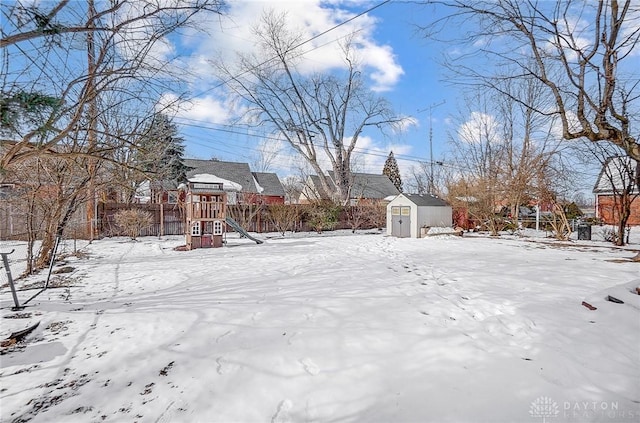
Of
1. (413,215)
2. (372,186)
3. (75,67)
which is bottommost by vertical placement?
(413,215)

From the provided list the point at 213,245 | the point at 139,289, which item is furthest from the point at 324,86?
the point at 139,289

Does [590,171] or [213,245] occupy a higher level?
[590,171]

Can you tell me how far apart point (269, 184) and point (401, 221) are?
16.2 m

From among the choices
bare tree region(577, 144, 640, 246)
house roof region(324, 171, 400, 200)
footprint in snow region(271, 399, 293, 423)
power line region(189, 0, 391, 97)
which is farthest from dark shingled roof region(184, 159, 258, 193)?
footprint in snow region(271, 399, 293, 423)

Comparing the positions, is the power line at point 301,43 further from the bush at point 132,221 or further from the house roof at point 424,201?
the house roof at point 424,201

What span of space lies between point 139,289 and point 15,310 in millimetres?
1306

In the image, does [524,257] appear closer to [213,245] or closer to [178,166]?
[213,245]

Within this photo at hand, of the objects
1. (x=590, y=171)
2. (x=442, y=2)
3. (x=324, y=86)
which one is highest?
(x=324, y=86)

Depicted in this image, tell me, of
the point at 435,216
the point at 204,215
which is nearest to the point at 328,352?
the point at 204,215

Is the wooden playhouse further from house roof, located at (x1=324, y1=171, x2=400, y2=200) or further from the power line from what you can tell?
house roof, located at (x1=324, y1=171, x2=400, y2=200)

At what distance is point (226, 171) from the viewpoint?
25766mm

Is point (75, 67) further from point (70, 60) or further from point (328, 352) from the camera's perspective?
point (328, 352)

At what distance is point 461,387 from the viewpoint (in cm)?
209

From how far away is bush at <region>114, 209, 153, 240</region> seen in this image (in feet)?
39.6
